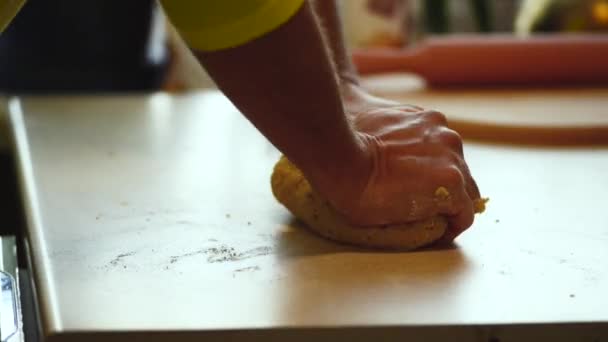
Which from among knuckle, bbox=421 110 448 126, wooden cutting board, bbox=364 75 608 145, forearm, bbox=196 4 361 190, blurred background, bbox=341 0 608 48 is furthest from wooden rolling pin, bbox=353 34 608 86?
forearm, bbox=196 4 361 190

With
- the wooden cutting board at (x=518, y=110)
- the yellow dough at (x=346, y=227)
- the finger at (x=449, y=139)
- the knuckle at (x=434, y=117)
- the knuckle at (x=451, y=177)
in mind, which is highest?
the knuckle at (x=434, y=117)

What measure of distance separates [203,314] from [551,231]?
0.32 meters

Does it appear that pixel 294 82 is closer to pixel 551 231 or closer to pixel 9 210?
pixel 551 231

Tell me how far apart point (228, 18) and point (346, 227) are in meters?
0.21

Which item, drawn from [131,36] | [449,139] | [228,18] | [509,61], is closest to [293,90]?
[228,18]

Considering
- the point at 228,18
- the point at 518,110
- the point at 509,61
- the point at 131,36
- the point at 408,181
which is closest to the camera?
the point at 228,18

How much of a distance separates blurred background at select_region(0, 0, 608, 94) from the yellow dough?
0.83 metres

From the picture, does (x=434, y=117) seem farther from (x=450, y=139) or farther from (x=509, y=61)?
(x=509, y=61)

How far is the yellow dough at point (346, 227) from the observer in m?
0.73

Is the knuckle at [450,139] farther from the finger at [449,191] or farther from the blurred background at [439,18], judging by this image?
the blurred background at [439,18]

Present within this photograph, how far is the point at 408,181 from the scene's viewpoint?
72 cm

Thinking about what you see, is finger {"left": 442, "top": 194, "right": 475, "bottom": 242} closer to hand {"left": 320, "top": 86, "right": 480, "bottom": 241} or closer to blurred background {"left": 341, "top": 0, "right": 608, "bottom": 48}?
hand {"left": 320, "top": 86, "right": 480, "bottom": 241}

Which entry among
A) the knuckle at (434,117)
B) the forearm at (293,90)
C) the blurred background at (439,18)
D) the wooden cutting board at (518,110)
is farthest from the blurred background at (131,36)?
the forearm at (293,90)

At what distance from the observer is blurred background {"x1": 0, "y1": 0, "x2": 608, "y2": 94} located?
1.58m
